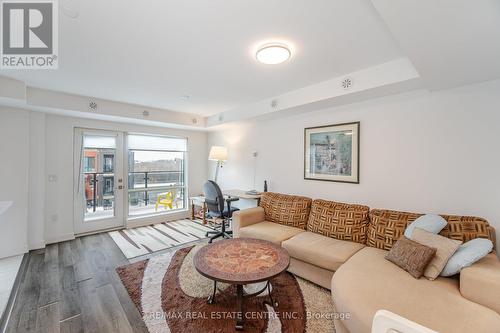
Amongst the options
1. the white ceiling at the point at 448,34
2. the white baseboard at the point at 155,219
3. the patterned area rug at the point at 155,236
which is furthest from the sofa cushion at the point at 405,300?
the white baseboard at the point at 155,219

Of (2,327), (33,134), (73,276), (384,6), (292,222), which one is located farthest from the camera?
(33,134)

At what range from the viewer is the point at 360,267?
1909 millimetres

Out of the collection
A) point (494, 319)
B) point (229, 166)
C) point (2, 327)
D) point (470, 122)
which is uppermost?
point (470, 122)

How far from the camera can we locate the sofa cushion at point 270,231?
2.80 m

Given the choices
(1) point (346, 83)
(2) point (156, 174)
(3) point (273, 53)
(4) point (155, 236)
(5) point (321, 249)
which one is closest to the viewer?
(3) point (273, 53)

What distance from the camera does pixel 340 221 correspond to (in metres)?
2.73

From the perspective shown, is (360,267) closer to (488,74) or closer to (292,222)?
(292,222)

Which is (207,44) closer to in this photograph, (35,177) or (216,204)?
(216,204)

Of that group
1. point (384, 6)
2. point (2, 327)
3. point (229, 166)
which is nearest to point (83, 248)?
point (2, 327)

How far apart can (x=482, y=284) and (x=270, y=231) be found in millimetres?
2010

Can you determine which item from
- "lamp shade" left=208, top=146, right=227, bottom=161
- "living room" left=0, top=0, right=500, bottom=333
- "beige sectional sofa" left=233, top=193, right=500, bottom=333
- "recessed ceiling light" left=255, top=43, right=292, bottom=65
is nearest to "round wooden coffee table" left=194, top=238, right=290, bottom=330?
"living room" left=0, top=0, right=500, bottom=333

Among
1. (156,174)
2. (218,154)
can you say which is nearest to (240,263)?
(218,154)

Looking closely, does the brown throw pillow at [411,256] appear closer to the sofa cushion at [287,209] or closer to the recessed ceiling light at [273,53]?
the sofa cushion at [287,209]

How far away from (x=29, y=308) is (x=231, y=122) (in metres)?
3.80
